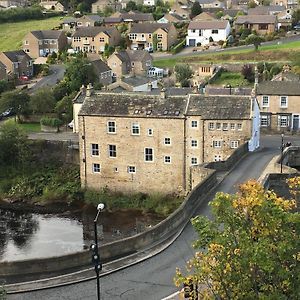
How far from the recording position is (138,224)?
40.9m

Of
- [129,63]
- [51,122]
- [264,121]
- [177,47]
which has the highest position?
[177,47]

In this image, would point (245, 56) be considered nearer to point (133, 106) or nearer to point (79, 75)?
point (79, 75)

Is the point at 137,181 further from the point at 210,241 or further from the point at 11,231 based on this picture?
the point at 210,241

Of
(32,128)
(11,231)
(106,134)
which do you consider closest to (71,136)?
(32,128)

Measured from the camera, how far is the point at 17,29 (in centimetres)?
11962

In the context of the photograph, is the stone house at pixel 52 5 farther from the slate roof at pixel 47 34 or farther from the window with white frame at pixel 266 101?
the window with white frame at pixel 266 101

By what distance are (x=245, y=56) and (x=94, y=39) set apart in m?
27.3

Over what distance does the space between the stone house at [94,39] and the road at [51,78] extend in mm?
8680

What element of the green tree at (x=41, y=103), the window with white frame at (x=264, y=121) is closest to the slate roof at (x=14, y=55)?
the green tree at (x=41, y=103)

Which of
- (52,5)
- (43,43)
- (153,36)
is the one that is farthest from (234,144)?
(52,5)

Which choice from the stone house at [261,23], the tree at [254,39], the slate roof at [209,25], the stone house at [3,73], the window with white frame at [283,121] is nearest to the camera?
the window with white frame at [283,121]

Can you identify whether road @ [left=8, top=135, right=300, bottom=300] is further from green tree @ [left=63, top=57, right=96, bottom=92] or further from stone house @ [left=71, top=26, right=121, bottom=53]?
stone house @ [left=71, top=26, right=121, bottom=53]

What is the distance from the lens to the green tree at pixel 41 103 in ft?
200

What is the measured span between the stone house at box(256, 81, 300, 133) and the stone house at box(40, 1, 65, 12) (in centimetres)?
9352
